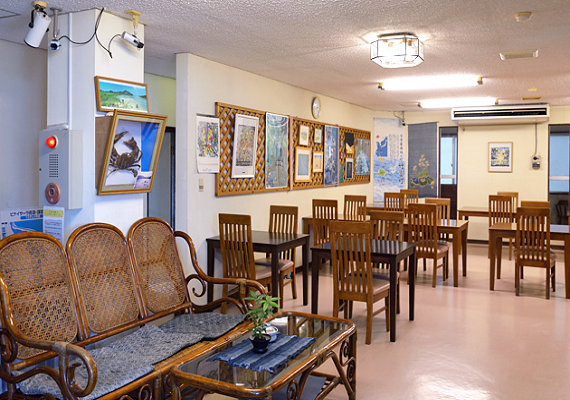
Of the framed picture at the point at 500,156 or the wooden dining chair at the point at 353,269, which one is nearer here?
the wooden dining chair at the point at 353,269

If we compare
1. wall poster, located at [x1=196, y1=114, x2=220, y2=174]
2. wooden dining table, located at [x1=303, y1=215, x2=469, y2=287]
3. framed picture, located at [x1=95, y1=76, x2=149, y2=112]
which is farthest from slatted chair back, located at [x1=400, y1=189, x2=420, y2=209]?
framed picture, located at [x1=95, y1=76, x2=149, y2=112]

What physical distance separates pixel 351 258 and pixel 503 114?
18.5ft

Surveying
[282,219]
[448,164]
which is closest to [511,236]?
[282,219]

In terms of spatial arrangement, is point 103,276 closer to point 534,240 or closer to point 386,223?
Answer: point 386,223

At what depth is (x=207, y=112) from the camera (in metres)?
4.98

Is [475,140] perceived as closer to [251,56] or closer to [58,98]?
[251,56]

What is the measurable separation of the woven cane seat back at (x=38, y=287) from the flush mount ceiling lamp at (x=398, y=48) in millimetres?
2829

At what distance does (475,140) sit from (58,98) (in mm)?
7663

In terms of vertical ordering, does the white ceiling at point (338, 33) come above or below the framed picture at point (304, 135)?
above

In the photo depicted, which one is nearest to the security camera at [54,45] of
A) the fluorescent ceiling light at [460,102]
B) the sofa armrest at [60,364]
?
the sofa armrest at [60,364]

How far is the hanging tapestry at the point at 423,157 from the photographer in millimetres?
9539

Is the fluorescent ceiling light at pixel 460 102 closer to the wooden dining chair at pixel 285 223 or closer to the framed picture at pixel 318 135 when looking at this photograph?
the framed picture at pixel 318 135

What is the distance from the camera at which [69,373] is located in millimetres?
2186

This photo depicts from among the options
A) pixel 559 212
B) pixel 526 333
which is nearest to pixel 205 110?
pixel 526 333
